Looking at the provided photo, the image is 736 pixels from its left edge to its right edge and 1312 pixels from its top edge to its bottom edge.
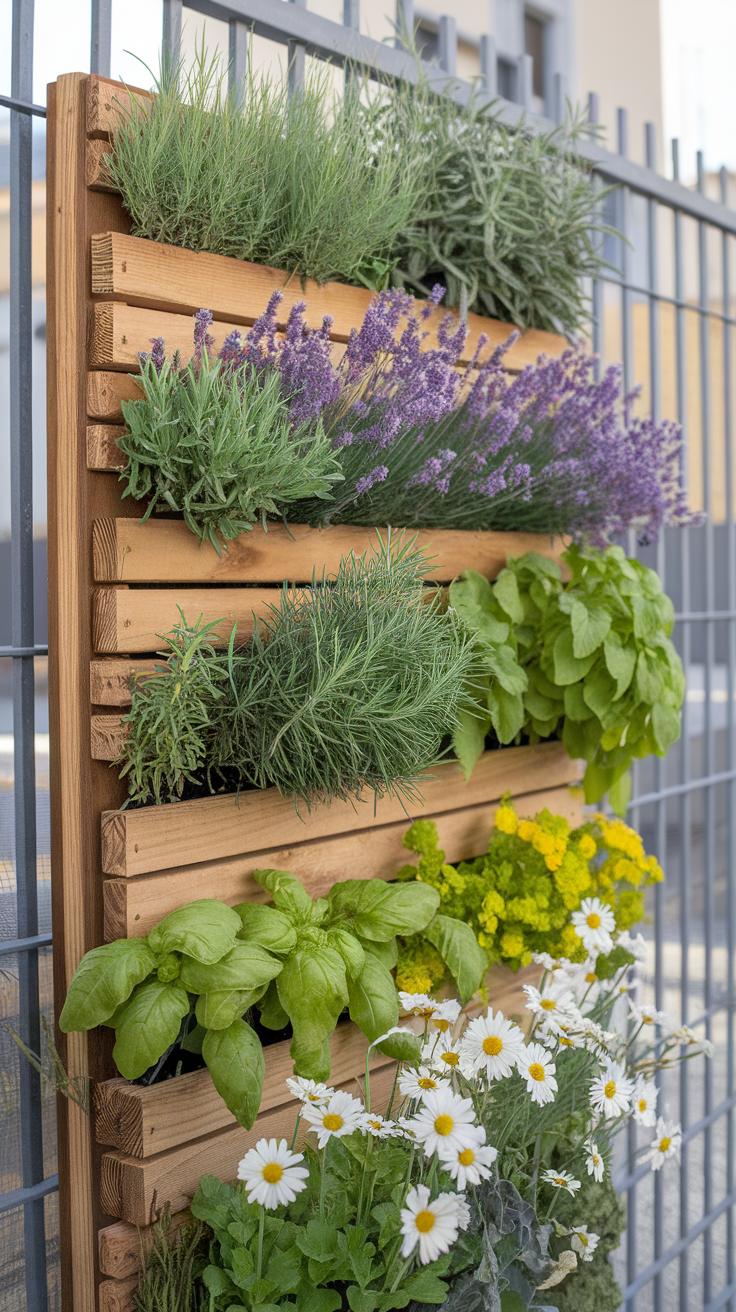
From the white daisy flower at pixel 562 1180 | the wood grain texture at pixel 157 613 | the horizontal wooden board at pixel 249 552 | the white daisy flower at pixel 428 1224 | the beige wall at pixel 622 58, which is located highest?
the beige wall at pixel 622 58

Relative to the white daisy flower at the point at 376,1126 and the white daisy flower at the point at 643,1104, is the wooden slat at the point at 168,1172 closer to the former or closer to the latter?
the white daisy flower at the point at 376,1126

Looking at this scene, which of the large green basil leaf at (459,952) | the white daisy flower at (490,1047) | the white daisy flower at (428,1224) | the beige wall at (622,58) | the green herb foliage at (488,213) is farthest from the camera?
the beige wall at (622,58)

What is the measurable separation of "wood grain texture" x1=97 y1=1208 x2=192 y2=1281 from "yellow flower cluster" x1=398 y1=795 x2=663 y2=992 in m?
0.44

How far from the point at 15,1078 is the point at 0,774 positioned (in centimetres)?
37

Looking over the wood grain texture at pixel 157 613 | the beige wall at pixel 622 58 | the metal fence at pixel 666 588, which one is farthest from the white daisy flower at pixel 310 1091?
the beige wall at pixel 622 58

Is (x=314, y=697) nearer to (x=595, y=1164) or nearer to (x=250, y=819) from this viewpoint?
(x=250, y=819)

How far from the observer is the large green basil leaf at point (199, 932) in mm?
1078

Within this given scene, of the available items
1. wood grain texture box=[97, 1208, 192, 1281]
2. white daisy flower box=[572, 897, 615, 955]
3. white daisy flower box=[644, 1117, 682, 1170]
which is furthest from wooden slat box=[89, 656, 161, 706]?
white daisy flower box=[644, 1117, 682, 1170]

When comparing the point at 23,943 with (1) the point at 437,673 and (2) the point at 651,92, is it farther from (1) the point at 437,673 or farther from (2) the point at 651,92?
(2) the point at 651,92

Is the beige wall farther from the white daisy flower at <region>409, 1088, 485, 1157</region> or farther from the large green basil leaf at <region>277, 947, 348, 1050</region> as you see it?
the white daisy flower at <region>409, 1088, 485, 1157</region>

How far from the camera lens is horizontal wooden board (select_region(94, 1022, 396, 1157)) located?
114cm

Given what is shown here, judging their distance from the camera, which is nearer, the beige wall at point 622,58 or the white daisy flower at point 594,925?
the white daisy flower at point 594,925

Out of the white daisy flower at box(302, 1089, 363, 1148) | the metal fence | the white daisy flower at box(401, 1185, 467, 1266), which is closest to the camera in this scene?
the white daisy flower at box(401, 1185, 467, 1266)

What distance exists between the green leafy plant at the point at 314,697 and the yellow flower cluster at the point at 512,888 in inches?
9.5
